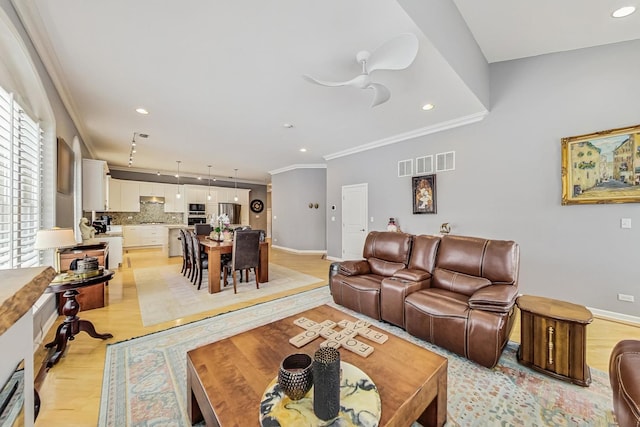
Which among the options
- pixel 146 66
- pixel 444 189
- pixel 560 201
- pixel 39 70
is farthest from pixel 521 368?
pixel 39 70

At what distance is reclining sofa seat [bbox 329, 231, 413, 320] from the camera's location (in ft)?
9.59

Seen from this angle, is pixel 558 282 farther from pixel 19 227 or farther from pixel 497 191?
pixel 19 227

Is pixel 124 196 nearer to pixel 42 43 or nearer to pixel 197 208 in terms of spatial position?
pixel 197 208

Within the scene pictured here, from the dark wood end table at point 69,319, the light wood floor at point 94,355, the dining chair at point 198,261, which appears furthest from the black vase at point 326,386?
the dining chair at point 198,261

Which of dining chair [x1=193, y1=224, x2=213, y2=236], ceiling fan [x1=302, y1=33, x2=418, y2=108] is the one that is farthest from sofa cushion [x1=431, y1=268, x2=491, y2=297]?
dining chair [x1=193, y1=224, x2=213, y2=236]

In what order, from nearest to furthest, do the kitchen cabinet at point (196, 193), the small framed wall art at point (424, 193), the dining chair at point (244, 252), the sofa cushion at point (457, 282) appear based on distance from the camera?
the sofa cushion at point (457, 282) < the dining chair at point (244, 252) < the small framed wall art at point (424, 193) < the kitchen cabinet at point (196, 193)

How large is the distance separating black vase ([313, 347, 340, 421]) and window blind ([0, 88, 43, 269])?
265 cm

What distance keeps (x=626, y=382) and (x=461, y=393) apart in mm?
885

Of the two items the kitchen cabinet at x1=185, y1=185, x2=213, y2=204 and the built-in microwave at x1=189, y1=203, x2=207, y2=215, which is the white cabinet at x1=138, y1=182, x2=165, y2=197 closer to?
the kitchen cabinet at x1=185, y1=185, x2=213, y2=204

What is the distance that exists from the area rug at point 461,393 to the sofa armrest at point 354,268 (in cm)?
111

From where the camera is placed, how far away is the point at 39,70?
2514mm

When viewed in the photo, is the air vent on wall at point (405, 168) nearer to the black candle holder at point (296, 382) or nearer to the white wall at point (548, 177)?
the white wall at point (548, 177)

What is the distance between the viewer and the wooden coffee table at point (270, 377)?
1134 mm

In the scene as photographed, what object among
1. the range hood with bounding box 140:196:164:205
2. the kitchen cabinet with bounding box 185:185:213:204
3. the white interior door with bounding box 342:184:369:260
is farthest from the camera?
the kitchen cabinet with bounding box 185:185:213:204
